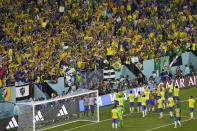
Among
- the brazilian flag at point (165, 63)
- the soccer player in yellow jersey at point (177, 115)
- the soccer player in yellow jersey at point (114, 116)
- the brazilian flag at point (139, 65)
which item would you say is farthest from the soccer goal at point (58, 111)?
the brazilian flag at point (165, 63)

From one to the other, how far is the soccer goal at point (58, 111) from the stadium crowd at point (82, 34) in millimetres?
3639

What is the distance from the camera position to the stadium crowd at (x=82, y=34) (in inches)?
1375

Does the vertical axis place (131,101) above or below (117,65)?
below

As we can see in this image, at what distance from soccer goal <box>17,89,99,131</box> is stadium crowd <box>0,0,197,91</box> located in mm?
3639

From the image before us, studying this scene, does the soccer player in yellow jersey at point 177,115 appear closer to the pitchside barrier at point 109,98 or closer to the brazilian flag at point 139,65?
the pitchside barrier at point 109,98

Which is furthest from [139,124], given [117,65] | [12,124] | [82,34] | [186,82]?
[186,82]

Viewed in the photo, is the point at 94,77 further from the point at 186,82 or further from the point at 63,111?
the point at 186,82

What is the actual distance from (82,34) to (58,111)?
35.1 feet

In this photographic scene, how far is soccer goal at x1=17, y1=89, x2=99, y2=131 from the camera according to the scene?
28.7 meters

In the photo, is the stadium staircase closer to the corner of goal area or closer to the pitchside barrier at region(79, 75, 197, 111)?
the pitchside barrier at region(79, 75, 197, 111)

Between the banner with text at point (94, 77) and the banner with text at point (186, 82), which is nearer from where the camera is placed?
the banner with text at point (94, 77)

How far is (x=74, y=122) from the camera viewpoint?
31.7 metres

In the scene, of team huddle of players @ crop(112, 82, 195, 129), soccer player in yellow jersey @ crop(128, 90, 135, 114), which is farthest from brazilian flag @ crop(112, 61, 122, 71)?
soccer player in yellow jersey @ crop(128, 90, 135, 114)

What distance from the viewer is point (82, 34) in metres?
39.7
